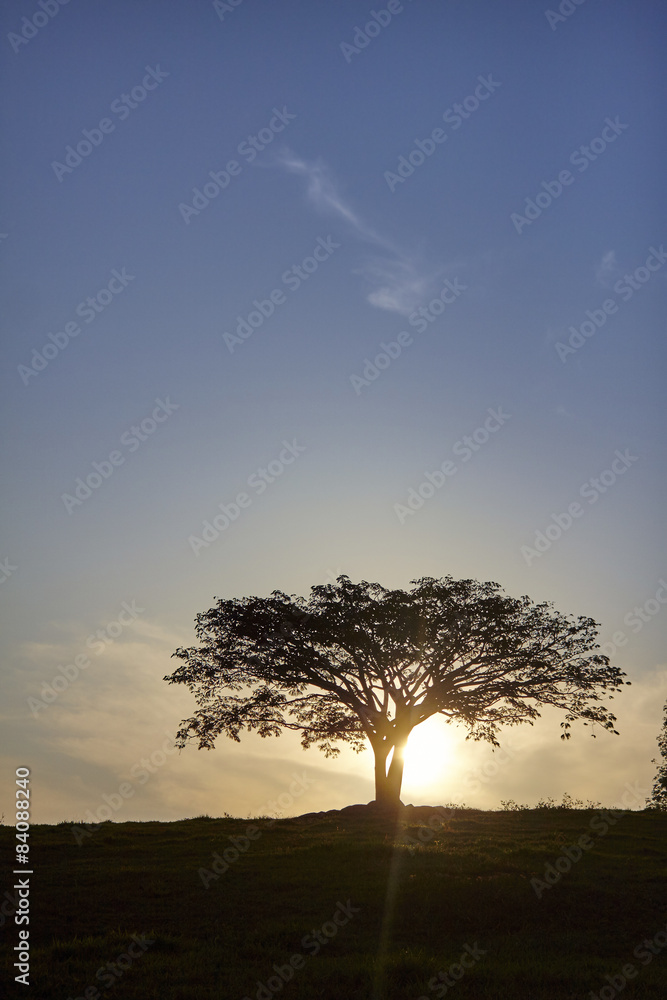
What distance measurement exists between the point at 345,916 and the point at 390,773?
2014cm

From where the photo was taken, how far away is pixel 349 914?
20141 mm

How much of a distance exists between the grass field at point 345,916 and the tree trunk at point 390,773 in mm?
7725

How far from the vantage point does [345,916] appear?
A: 20.0 meters

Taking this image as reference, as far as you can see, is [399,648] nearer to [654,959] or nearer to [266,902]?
[266,902]

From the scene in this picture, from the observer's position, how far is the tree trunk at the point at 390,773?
3916 centimetres

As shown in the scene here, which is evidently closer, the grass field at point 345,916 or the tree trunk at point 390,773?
the grass field at point 345,916

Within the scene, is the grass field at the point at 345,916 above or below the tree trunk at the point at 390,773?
below

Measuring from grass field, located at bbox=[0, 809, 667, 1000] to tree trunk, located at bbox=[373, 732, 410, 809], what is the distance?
772 cm

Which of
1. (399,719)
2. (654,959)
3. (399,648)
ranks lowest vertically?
(654,959)

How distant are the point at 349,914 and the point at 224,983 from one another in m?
5.50

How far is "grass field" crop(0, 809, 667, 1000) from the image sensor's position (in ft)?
50.6

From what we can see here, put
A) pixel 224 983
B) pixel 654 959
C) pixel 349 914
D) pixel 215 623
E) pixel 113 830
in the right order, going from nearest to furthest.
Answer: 1. pixel 224 983
2. pixel 654 959
3. pixel 349 914
4. pixel 113 830
5. pixel 215 623

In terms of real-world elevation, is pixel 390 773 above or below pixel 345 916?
above

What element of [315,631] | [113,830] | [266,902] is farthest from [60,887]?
[315,631]
